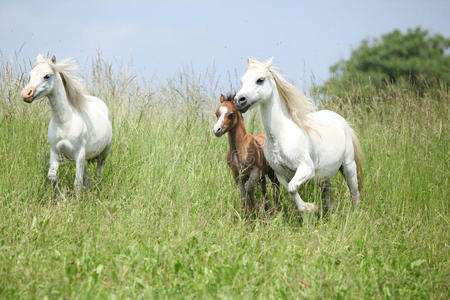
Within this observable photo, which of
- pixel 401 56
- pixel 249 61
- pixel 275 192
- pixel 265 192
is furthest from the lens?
pixel 401 56

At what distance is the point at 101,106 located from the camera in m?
5.81

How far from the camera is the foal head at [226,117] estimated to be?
4.82 meters

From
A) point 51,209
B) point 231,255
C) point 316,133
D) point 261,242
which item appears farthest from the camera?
point 316,133

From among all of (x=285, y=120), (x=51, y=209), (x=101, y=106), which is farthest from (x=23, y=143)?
(x=285, y=120)

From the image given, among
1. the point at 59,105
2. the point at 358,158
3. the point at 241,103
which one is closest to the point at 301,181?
the point at 241,103

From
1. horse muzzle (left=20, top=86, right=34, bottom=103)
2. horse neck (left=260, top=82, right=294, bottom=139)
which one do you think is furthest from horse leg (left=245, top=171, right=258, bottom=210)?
horse muzzle (left=20, top=86, right=34, bottom=103)

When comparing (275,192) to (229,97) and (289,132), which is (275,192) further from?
(229,97)

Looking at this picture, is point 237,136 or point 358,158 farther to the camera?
point 358,158

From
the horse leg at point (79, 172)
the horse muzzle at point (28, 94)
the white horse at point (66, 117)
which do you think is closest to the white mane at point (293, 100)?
the white horse at point (66, 117)

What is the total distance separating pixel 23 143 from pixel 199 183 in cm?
244

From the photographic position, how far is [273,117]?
4.72 m

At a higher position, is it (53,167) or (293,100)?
(293,100)

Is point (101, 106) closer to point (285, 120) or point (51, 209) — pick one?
point (51, 209)

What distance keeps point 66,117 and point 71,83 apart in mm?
446
